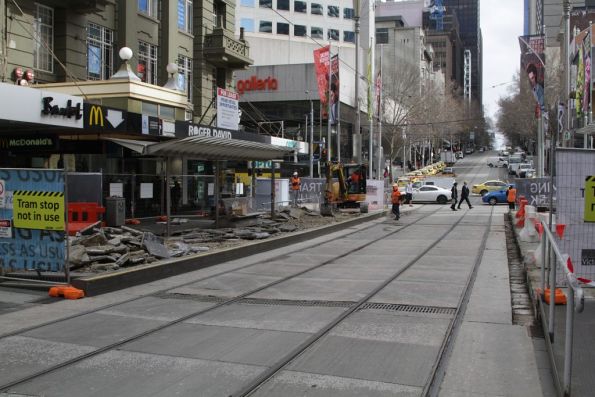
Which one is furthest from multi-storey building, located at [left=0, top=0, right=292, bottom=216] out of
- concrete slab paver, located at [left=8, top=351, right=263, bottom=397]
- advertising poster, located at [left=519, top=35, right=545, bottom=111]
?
advertising poster, located at [left=519, top=35, right=545, bottom=111]

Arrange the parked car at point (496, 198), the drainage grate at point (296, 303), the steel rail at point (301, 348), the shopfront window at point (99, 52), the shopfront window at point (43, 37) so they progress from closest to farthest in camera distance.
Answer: the steel rail at point (301, 348) < the drainage grate at point (296, 303) < the shopfront window at point (43, 37) < the shopfront window at point (99, 52) < the parked car at point (496, 198)

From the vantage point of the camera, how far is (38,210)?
385 inches

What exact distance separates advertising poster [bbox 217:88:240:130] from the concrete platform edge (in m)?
9.58

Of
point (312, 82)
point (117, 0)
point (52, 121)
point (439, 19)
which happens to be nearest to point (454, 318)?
point (52, 121)

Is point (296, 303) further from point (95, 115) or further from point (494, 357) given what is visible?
point (95, 115)

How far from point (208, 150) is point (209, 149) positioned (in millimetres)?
44

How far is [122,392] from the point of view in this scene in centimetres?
518

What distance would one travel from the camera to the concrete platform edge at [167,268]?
9781mm

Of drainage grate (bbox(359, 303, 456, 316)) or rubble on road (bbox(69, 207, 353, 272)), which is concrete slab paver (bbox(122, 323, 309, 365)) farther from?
rubble on road (bbox(69, 207, 353, 272))

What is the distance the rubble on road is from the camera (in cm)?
1125

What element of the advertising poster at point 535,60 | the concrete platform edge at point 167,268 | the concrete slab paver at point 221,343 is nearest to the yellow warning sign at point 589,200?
the concrete slab paver at point 221,343

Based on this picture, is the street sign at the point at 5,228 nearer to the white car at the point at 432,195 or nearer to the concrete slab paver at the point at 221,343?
the concrete slab paver at the point at 221,343

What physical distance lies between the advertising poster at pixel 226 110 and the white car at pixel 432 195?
77.3ft

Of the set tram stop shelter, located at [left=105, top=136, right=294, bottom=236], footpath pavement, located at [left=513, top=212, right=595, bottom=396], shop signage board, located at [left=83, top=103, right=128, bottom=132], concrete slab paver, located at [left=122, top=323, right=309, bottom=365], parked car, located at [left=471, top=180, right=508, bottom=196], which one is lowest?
concrete slab paver, located at [left=122, top=323, right=309, bottom=365]
